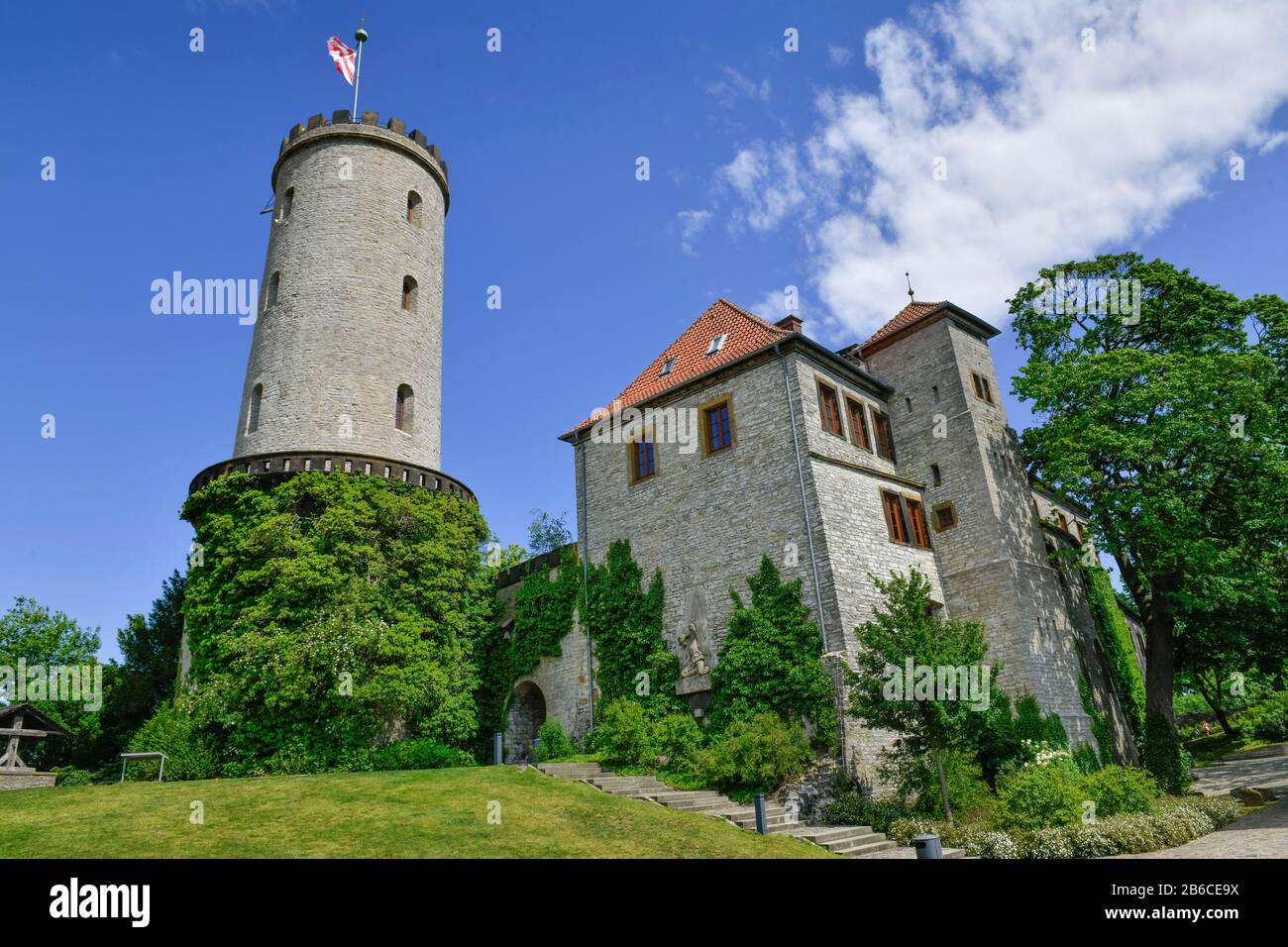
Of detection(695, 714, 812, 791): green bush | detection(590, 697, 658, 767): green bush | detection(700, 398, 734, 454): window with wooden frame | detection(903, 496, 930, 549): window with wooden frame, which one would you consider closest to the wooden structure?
detection(590, 697, 658, 767): green bush

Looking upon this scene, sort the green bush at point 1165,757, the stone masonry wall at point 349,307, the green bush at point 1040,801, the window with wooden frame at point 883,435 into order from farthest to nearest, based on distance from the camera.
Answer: the window with wooden frame at point 883,435 < the stone masonry wall at point 349,307 < the green bush at point 1165,757 < the green bush at point 1040,801

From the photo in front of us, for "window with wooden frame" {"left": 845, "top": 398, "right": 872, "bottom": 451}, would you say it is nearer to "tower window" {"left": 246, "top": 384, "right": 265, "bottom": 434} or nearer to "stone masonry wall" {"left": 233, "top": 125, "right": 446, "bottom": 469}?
"stone masonry wall" {"left": 233, "top": 125, "right": 446, "bottom": 469}

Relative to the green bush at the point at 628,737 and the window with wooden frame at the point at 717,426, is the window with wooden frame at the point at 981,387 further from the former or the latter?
the green bush at the point at 628,737

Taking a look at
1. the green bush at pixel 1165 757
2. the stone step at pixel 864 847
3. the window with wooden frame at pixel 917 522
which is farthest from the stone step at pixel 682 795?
the green bush at pixel 1165 757

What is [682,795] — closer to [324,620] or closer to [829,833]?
[829,833]

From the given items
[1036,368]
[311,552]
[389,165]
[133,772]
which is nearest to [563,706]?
[311,552]

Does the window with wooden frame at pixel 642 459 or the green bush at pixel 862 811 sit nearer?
the green bush at pixel 862 811

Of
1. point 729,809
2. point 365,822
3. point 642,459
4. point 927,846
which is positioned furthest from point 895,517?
point 365,822

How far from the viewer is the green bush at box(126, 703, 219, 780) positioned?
18.1 m

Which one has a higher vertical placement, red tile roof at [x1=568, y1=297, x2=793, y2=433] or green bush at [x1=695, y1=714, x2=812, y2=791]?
red tile roof at [x1=568, y1=297, x2=793, y2=433]

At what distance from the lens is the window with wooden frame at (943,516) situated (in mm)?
22766

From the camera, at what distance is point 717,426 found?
22.7 meters

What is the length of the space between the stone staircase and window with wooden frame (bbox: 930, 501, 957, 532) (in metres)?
10.1

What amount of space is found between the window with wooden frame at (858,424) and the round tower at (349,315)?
1203 cm
